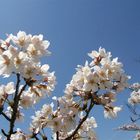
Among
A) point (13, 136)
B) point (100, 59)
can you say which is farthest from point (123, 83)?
point (13, 136)

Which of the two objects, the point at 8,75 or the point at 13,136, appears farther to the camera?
the point at 13,136

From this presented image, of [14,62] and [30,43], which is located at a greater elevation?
[30,43]

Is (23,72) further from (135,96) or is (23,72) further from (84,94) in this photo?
(135,96)

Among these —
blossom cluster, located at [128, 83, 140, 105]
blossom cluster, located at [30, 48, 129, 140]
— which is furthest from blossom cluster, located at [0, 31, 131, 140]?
blossom cluster, located at [128, 83, 140, 105]

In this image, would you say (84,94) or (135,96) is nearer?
(84,94)

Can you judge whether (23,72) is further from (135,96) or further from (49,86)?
(135,96)

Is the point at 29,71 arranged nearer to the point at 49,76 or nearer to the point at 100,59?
the point at 49,76

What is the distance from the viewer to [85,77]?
18.1 feet

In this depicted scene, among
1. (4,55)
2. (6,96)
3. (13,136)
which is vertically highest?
(4,55)

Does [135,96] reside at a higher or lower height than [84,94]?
higher

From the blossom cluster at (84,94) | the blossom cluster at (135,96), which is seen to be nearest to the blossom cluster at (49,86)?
the blossom cluster at (84,94)

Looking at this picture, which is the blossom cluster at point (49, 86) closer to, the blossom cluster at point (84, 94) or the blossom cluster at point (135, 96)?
the blossom cluster at point (84, 94)

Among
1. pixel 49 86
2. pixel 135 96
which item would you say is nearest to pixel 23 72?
pixel 49 86

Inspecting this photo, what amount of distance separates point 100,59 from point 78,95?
67 cm
